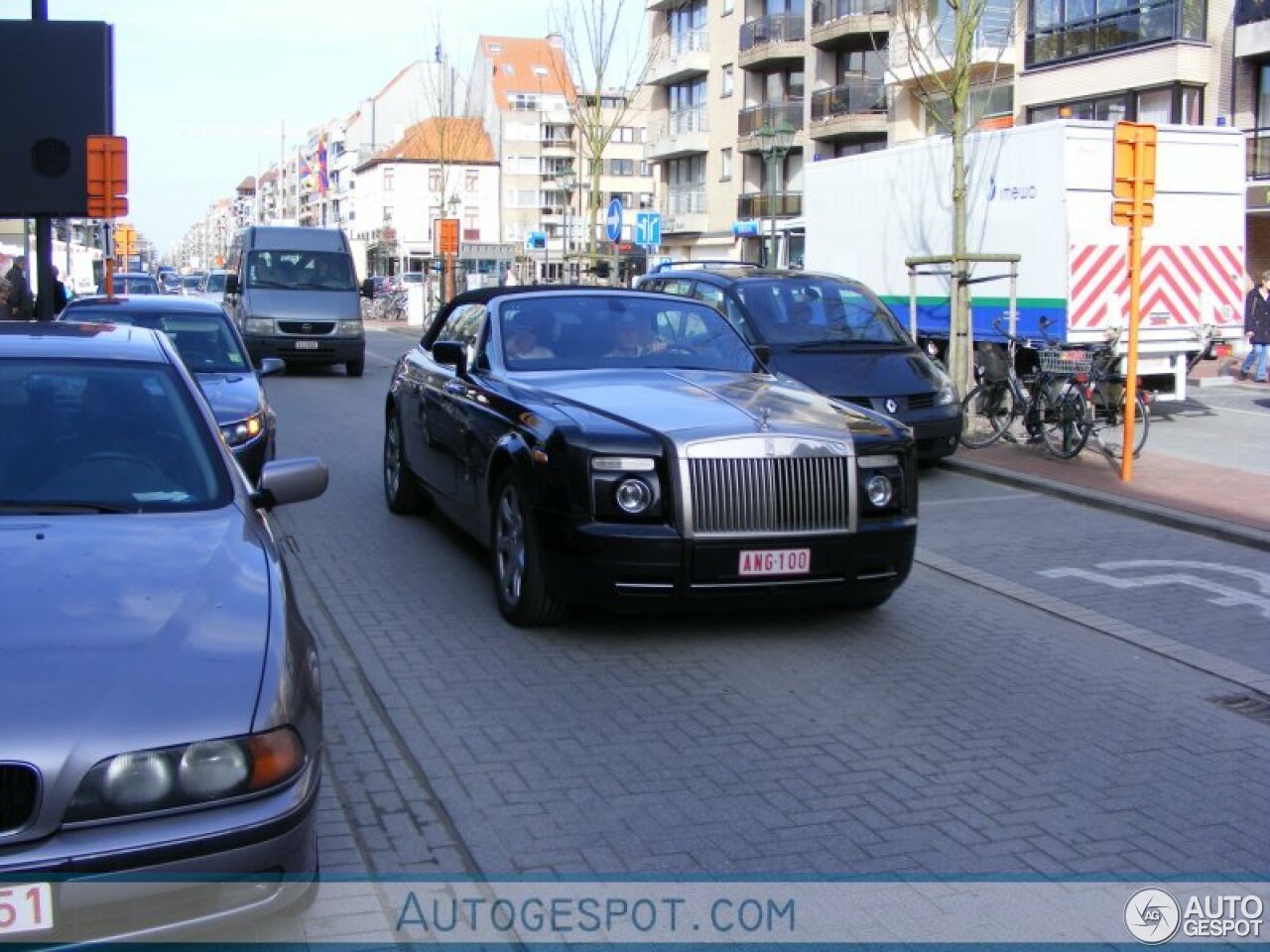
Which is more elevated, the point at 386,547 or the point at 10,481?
the point at 10,481

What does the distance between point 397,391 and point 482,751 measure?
17.9ft

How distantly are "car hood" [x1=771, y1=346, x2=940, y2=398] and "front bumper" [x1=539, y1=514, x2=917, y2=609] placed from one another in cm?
513

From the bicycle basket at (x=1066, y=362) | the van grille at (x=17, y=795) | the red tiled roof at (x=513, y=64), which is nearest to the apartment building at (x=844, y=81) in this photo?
the bicycle basket at (x=1066, y=362)

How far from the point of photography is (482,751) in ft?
17.0

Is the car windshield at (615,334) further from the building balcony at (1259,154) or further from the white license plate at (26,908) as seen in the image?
the building balcony at (1259,154)

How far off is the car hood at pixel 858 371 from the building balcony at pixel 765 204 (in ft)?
113

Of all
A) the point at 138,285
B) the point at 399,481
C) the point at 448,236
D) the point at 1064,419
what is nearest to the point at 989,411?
the point at 1064,419

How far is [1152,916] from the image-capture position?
3967 millimetres

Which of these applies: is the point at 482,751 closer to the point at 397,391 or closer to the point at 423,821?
the point at 423,821

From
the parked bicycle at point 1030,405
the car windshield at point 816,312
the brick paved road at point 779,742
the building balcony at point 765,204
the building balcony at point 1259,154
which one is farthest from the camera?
the building balcony at point 765,204

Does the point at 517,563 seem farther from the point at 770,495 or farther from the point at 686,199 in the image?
the point at 686,199

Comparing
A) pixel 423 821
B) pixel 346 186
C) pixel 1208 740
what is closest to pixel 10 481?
pixel 423 821

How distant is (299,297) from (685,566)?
19.8 meters

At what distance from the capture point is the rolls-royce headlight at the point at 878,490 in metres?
6.80
